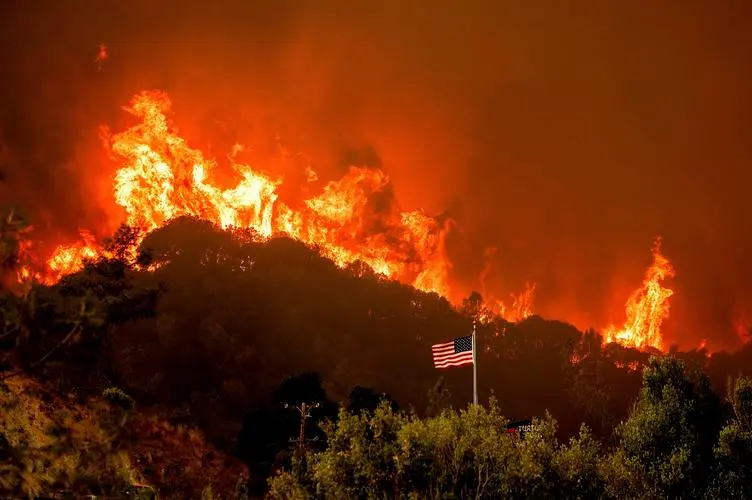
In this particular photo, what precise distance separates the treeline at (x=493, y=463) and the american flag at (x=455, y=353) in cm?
1153

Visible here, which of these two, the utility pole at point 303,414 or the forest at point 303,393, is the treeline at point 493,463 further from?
the utility pole at point 303,414

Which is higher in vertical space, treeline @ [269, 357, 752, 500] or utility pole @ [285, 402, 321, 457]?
utility pole @ [285, 402, 321, 457]

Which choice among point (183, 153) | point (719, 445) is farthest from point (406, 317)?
point (719, 445)

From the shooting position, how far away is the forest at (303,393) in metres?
21.4

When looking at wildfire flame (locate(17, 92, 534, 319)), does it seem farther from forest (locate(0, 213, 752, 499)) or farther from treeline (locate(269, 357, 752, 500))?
treeline (locate(269, 357, 752, 500))

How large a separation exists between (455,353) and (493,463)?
1792 centimetres

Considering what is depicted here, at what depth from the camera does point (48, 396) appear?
126ft

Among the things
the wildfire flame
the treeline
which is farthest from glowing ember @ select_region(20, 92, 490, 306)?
the treeline

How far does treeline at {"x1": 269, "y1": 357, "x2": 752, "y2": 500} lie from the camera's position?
27812mm

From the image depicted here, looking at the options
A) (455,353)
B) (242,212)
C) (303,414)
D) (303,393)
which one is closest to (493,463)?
(455,353)

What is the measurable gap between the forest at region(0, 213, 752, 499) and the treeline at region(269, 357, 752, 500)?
9 cm

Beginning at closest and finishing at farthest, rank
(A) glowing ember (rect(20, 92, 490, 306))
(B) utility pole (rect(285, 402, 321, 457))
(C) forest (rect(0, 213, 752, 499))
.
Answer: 1. (C) forest (rect(0, 213, 752, 499))
2. (B) utility pole (rect(285, 402, 321, 457))
3. (A) glowing ember (rect(20, 92, 490, 306))

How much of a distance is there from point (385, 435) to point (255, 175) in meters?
142

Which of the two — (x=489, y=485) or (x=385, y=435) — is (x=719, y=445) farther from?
(x=385, y=435)
